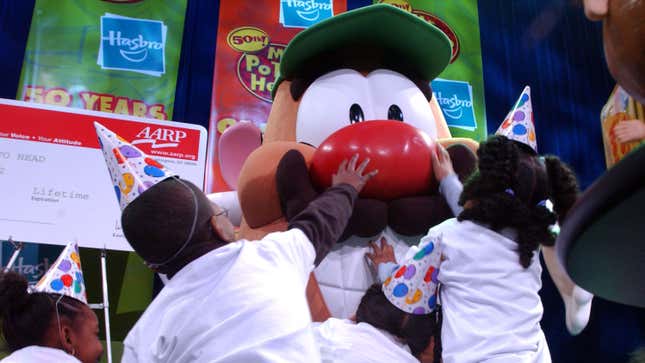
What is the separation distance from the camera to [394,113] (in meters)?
1.84

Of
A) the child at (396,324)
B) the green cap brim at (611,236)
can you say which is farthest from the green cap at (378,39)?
the green cap brim at (611,236)

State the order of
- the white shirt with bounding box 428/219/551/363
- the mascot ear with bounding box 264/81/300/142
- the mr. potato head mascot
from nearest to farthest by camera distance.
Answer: the white shirt with bounding box 428/219/551/363, the mr. potato head mascot, the mascot ear with bounding box 264/81/300/142

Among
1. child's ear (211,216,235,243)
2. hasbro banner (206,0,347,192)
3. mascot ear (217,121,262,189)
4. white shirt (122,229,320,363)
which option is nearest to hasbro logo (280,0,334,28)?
hasbro banner (206,0,347,192)

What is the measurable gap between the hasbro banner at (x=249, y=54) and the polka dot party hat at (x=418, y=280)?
77.9 inches

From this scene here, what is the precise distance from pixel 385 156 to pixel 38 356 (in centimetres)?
97

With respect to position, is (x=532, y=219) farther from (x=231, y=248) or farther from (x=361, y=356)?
(x=231, y=248)

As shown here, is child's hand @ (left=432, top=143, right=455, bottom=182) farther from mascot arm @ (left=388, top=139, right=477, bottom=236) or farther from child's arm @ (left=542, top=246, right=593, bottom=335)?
child's arm @ (left=542, top=246, right=593, bottom=335)

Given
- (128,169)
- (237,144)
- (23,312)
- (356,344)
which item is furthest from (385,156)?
(23,312)

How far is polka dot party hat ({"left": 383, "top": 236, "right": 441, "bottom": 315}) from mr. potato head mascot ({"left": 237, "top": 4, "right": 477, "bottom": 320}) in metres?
0.17

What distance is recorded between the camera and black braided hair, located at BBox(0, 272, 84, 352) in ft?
5.00

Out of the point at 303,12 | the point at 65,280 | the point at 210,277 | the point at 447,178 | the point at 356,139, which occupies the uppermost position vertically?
the point at 303,12

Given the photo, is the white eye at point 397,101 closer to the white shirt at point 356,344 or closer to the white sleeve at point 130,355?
the white shirt at point 356,344

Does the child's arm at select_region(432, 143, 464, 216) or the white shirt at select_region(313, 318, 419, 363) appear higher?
the child's arm at select_region(432, 143, 464, 216)

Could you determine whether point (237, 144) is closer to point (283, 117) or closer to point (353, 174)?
point (283, 117)
